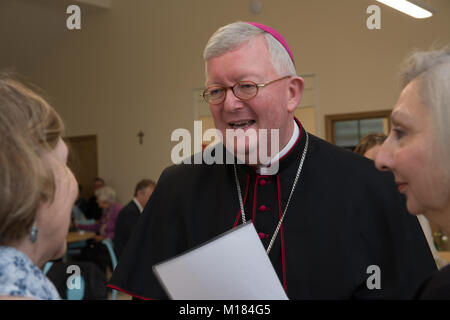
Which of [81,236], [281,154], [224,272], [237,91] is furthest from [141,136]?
[224,272]

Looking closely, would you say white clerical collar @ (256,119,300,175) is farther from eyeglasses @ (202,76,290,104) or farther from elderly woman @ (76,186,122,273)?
elderly woman @ (76,186,122,273)

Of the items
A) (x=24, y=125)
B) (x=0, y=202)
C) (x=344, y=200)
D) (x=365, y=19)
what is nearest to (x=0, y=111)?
(x=24, y=125)

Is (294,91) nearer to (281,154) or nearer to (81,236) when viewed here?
(281,154)

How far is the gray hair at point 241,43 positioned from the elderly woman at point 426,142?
0.72 metres

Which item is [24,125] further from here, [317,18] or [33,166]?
[317,18]

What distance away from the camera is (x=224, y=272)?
4.61 ft

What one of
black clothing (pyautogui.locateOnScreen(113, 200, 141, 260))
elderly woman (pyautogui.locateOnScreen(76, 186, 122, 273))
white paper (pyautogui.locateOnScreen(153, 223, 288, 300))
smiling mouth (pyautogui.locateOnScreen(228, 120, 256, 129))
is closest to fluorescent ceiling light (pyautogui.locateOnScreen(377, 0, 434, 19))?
black clothing (pyautogui.locateOnScreen(113, 200, 141, 260))

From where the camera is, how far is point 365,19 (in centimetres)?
986

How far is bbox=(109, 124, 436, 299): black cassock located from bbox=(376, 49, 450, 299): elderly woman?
0.59 meters

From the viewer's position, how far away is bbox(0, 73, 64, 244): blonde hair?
1.12 meters

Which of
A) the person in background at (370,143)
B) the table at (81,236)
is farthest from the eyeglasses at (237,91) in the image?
the table at (81,236)

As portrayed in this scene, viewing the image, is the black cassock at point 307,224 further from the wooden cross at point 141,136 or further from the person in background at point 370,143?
the wooden cross at point 141,136

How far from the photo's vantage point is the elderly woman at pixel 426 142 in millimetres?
1297

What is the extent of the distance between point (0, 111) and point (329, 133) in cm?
964
